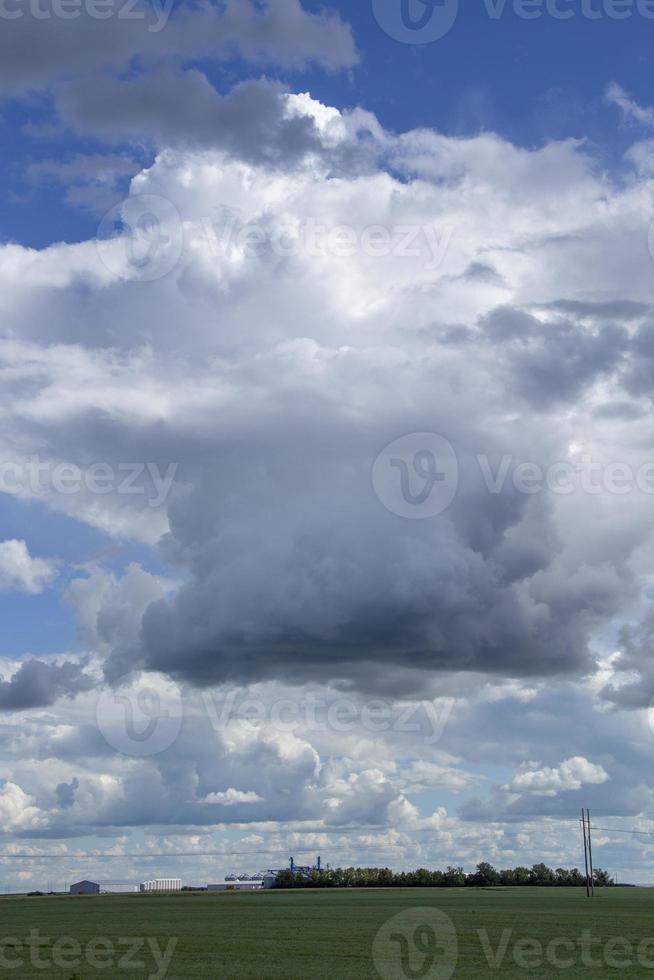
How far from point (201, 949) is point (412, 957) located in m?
12.6

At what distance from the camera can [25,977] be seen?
1956 inches

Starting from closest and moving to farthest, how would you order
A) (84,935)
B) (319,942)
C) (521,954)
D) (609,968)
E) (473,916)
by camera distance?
(609,968)
(521,954)
(319,942)
(84,935)
(473,916)

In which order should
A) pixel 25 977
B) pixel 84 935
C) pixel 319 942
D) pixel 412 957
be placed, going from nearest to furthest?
pixel 25 977, pixel 412 957, pixel 319 942, pixel 84 935

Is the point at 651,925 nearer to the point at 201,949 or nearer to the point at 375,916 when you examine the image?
the point at 375,916

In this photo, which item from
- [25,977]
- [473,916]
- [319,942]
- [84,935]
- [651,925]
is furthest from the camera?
[473,916]

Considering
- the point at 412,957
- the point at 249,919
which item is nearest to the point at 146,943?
the point at 412,957

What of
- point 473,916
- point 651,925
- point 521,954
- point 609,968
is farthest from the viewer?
point 473,916

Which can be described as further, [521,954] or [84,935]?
[84,935]

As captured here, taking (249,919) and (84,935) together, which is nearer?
(84,935)

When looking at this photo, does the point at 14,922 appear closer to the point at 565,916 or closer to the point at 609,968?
the point at 565,916

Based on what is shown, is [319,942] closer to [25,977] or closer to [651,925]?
[25,977]

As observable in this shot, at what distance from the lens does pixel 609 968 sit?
179 feet

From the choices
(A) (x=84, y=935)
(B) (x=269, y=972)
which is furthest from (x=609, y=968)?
(A) (x=84, y=935)

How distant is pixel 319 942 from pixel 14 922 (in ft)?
156
